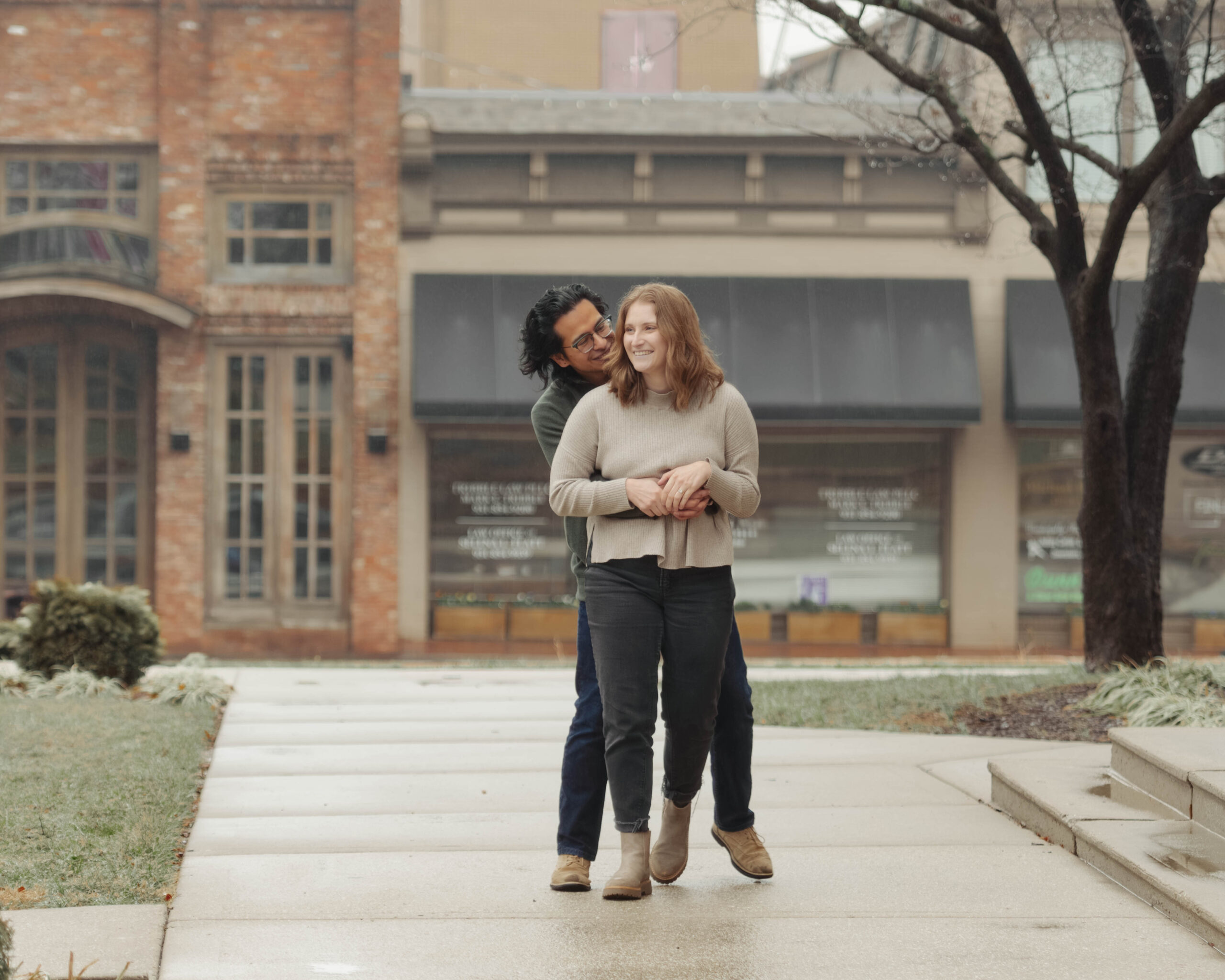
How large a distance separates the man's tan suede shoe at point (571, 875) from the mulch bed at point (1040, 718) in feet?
12.6

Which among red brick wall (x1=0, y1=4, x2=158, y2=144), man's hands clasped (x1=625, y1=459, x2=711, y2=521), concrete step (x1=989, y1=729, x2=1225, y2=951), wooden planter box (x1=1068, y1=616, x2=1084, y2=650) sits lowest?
wooden planter box (x1=1068, y1=616, x2=1084, y2=650)

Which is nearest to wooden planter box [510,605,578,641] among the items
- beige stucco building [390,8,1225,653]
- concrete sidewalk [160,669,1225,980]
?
beige stucco building [390,8,1225,653]

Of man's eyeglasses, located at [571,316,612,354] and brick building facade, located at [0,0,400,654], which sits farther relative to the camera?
brick building facade, located at [0,0,400,654]

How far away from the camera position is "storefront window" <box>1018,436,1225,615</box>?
15.8 m

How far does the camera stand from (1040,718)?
7750mm

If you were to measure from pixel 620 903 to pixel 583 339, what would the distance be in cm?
171

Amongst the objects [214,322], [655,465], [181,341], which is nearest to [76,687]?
[655,465]

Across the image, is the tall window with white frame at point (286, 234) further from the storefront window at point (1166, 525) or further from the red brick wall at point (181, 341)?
the storefront window at point (1166, 525)

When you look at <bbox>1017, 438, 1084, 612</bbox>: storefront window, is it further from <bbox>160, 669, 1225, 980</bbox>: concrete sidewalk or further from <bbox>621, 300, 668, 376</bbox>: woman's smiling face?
<bbox>621, 300, 668, 376</bbox>: woman's smiling face

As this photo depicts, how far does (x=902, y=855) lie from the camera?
15.5 ft

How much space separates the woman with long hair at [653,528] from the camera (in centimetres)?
389

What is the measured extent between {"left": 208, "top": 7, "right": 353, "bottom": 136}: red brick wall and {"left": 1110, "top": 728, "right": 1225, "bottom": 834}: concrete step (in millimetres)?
12753

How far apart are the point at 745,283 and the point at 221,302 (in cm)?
603

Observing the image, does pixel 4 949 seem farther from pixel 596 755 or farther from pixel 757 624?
pixel 757 624
